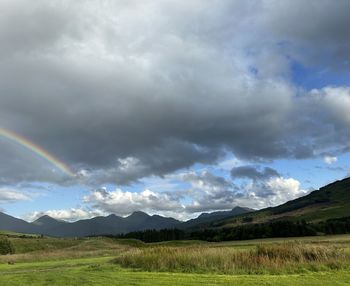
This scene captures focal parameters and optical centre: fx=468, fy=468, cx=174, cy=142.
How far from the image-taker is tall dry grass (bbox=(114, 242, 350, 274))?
32.1 m

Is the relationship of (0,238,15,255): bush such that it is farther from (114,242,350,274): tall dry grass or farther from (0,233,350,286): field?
(114,242,350,274): tall dry grass

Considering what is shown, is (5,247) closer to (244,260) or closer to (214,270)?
(244,260)

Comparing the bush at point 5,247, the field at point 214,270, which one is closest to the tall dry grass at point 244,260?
the field at point 214,270

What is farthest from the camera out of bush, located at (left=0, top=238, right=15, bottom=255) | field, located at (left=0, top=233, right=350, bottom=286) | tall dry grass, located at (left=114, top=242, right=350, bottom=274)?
bush, located at (left=0, top=238, right=15, bottom=255)

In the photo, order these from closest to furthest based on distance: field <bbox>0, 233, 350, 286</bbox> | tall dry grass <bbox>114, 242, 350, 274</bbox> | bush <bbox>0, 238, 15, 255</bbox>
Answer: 1. field <bbox>0, 233, 350, 286</bbox>
2. tall dry grass <bbox>114, 242, 350, 274</bbox>
3. bush <bbox>0, 238, 15, 255</bbox>

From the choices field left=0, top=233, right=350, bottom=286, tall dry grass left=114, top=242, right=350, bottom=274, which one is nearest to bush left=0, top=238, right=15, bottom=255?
field left=0, top=233, right=350, bottom=286

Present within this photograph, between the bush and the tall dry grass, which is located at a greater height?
the bush

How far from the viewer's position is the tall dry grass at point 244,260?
32.1 meters

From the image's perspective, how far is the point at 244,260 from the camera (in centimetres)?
3388

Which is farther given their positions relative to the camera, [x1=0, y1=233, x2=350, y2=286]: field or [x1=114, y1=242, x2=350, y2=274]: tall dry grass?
[x1=114, y1=242, x2=350, y2=274]: tall dry grass

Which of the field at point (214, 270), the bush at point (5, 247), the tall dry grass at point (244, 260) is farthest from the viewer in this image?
the bush at point (5, 247)

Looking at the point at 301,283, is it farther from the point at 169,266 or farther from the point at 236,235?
the point at 236,235

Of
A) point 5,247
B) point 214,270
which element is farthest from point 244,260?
point 5,247

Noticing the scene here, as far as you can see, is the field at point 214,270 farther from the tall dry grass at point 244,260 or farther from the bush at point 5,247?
the bush at point 5,247
